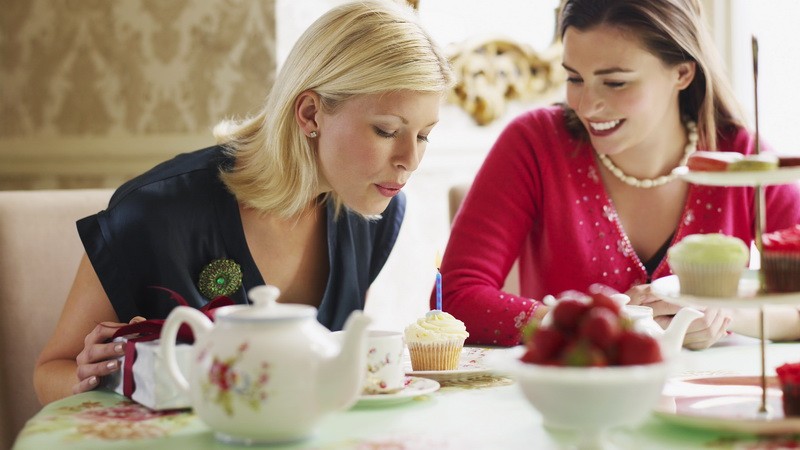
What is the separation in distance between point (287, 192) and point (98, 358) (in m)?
0.59

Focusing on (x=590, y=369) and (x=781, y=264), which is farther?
(x=781, y=264)

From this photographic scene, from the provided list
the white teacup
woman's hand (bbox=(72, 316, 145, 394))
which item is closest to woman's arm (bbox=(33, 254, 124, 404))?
woman's hand (bbox=(72, 316, 145, 394))

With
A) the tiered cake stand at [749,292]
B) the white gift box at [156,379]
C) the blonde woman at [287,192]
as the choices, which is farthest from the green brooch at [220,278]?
the tiered cake stand at [749,292]

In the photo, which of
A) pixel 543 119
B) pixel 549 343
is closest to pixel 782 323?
pixel 543 119

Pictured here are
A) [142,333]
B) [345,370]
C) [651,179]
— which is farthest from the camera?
[651,179]

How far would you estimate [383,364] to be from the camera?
4.28ft

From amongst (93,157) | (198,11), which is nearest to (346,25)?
(198,11)

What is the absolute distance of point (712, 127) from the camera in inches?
92.1

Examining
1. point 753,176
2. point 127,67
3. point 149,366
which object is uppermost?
point 127,67

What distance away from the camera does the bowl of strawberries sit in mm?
946

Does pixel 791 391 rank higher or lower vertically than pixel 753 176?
lower

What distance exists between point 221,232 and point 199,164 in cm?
16

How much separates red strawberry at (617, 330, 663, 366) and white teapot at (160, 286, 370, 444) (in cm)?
27

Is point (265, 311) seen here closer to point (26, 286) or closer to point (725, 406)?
point (725, 406)
